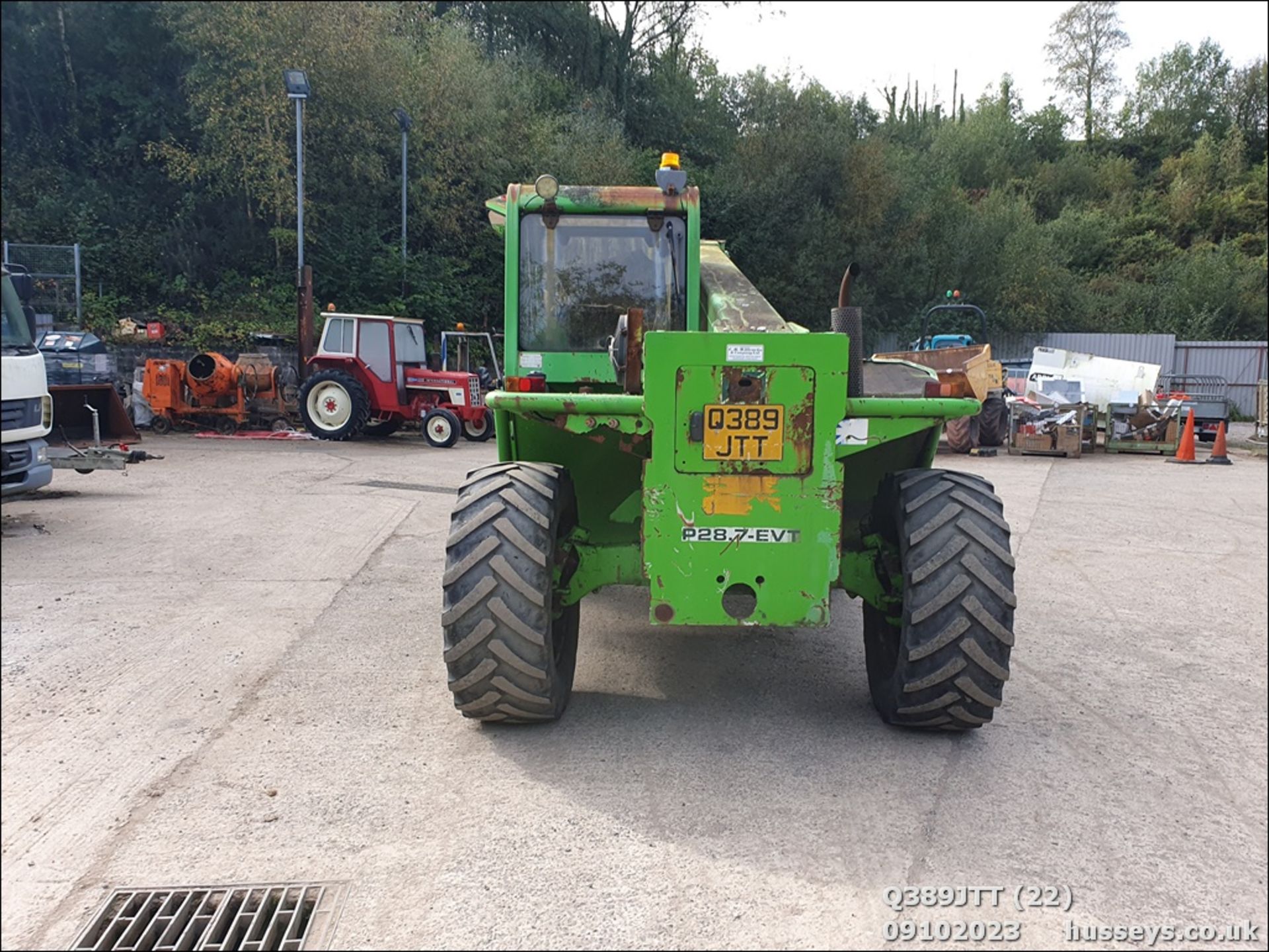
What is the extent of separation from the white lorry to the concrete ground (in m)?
0.11

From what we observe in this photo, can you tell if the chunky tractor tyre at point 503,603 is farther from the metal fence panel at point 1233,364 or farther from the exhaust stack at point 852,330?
the metal fence panel at point 1233,364

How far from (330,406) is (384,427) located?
1.29 meters

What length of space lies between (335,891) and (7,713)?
1894 mm

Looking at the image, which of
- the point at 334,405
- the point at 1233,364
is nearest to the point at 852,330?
the point at 334,405

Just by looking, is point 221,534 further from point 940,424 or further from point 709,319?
point 940,424

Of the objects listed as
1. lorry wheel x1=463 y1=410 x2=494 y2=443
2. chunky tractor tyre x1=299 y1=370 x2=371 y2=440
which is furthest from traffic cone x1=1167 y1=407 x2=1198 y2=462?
chunky tractor tyre x1=299 y1=370 x2=371 y2=440

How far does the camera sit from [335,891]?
282 cm

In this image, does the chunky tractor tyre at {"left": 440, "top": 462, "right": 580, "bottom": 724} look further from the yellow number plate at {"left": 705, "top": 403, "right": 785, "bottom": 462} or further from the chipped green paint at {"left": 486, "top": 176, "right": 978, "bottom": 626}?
the yellow number plate at {"left": 705, "top": 403, "right": 785, "bottom": 462}

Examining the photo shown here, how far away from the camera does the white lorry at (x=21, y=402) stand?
134 centimetres

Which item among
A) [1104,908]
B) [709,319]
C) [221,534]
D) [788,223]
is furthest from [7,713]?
[788,223]

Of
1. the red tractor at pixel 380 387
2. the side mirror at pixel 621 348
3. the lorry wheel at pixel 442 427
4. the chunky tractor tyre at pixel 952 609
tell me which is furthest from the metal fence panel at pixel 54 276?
the lorry wheel at pixel 442 427

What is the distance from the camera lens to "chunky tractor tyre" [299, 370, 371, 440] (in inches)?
619

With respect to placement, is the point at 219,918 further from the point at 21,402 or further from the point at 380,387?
the point at 380,387

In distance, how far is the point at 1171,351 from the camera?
22.9 m
